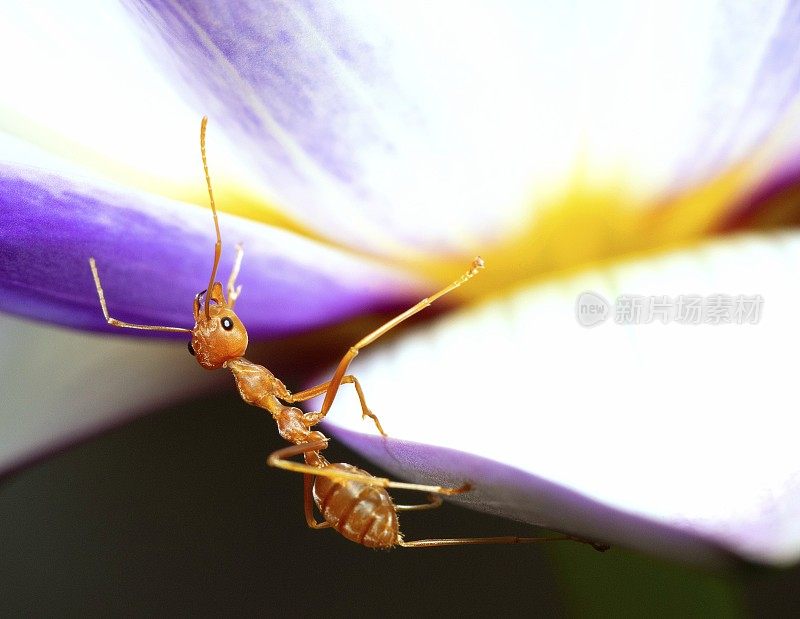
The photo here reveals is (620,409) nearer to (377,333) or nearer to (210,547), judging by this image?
(377,333)

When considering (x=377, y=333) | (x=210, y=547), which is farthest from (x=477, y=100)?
(x=210, y=547)

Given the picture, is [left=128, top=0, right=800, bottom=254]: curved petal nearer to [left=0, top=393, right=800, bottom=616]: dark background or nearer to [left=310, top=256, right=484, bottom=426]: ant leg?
[left=310, top=256, right=484, bottom=426]: ant leg

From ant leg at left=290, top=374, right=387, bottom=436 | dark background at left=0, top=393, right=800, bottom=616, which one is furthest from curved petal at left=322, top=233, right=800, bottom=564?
dark background at left=0, top=393, right=800, bottom=616

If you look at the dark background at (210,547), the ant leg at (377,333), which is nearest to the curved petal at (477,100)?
the ant leg at (377,333)

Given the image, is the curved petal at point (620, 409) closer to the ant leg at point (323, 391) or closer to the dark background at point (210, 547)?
the ant leg at point (323, 391)

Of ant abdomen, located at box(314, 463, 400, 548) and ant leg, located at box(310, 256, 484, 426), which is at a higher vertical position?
ant leg, located at box(310, 256, 484, 426)
